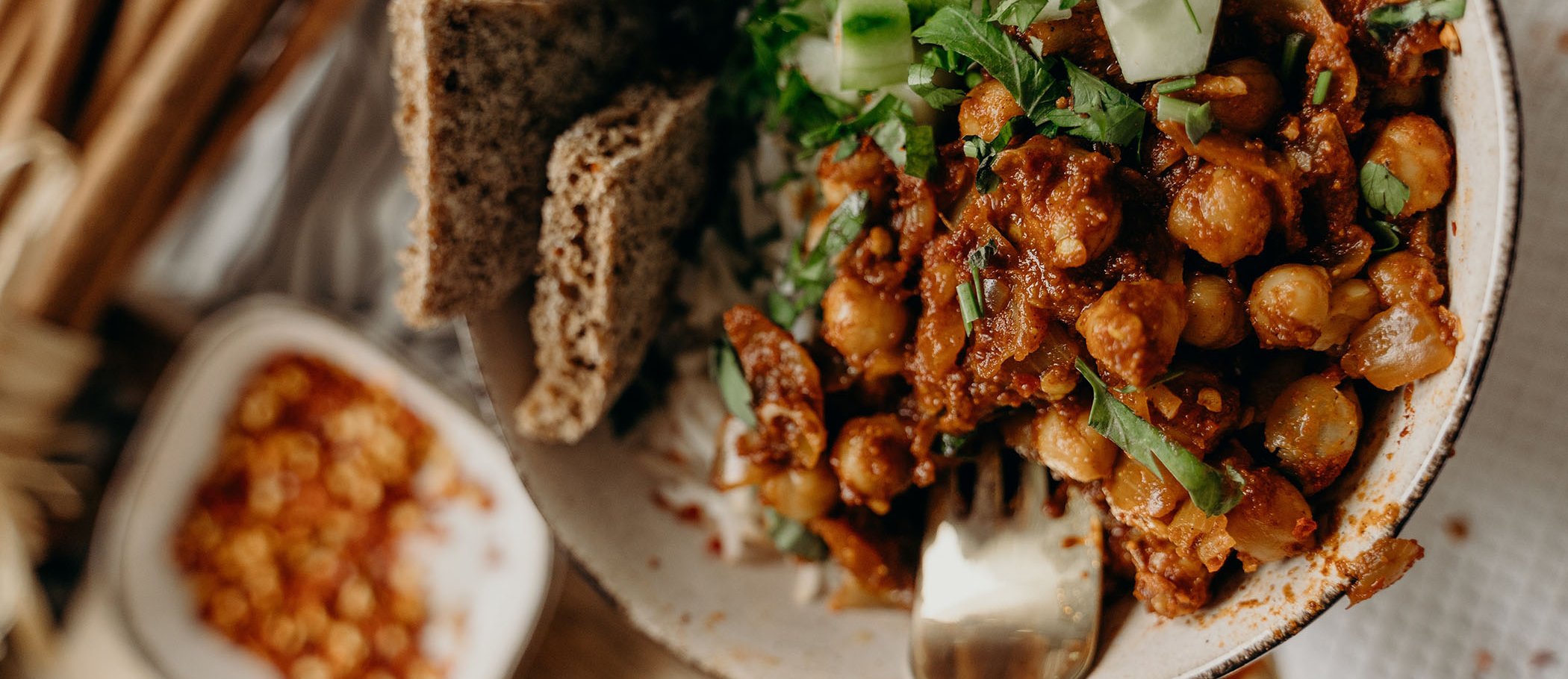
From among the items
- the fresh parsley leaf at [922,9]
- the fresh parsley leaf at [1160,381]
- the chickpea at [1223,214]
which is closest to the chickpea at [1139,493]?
the fresh parsley leaf at [1160,381]

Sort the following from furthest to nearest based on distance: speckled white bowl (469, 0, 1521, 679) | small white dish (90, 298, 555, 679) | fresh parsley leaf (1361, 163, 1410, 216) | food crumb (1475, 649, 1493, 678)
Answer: small white dish (90, 298, 555, 679) → food crumb (1475, 649, 1493, 678) → fresh parsley leaf (1361, 163, 1410, 216) → speckled white bowl (469, 0, 1521, 679)

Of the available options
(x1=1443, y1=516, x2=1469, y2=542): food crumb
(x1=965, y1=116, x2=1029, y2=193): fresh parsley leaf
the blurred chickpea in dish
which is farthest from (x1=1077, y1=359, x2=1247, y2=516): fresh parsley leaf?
the blurred chickpea in dish

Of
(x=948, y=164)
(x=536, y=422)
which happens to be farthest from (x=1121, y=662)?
(x=536, y=422)

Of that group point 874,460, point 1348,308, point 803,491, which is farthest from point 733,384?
point 1348,308

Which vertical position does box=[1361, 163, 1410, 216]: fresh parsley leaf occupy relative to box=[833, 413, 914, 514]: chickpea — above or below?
above

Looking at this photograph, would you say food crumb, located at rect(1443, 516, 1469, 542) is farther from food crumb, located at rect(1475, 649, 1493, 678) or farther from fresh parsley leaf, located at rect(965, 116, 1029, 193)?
fresh parsley leaf, located at rect(965, 116, 1029, 193)

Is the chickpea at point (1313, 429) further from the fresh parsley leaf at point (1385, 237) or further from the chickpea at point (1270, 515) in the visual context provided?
the fresh parsley leaf at point (1385, 237)

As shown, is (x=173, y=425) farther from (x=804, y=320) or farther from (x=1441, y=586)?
(x=1441, y=586)
